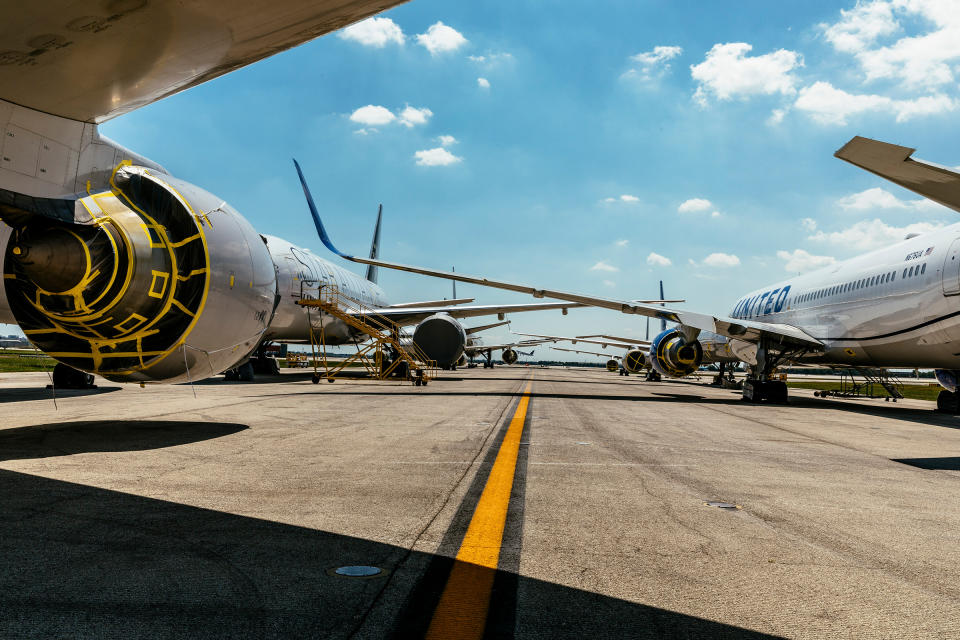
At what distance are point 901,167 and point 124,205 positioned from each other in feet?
23.2

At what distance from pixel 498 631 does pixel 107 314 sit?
16.8ft

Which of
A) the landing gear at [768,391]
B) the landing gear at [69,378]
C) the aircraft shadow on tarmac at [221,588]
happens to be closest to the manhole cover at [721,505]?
the aircraft shadow on tarmac at [221,588]

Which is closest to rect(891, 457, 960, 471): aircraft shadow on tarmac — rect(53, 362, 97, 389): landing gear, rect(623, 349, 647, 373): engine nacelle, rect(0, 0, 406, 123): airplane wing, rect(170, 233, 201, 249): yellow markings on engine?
rect(0, 0, 406, 123): airplane wing

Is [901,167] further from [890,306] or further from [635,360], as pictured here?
[635,360]

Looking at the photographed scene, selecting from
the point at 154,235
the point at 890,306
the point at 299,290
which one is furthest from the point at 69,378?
the point at 890,306

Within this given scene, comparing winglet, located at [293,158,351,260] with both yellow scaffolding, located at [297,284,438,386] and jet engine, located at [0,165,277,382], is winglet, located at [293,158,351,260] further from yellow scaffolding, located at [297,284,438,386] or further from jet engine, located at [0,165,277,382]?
jet engine, located at [0,165,277,382]

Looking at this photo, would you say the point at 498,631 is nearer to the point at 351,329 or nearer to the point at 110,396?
the point at 110,396

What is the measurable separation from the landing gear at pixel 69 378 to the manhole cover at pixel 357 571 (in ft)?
36.9

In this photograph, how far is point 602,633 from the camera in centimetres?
202

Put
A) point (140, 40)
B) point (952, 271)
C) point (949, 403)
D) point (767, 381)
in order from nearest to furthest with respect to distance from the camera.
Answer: point (140, 40)
point (952, 271)
point (949, 403)
point (767, 381)

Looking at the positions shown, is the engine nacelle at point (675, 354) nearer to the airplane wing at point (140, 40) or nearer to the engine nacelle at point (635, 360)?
the airplane wing at point (140, 40)

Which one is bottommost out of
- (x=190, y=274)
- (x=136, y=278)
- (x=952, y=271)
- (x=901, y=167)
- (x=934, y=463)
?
(x=934, y=463)

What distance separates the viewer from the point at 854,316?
13.7 meters

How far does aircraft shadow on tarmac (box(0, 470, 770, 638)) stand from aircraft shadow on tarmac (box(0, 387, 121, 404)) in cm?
927
